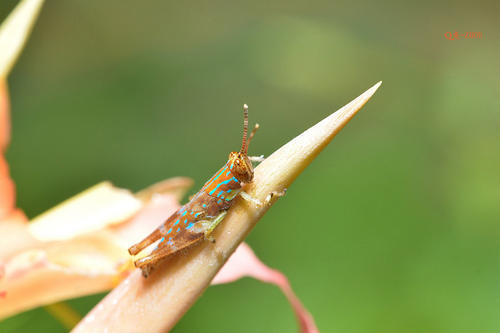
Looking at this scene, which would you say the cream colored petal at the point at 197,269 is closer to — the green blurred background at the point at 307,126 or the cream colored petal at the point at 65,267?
the cream colored petal at the point at 65,267

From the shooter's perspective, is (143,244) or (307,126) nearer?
(143,244)

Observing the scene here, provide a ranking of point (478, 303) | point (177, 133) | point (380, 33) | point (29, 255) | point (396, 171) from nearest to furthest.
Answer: point (29, 255) < point (478, 303) < point (396, 171) < point (177, 133) < point (380, 33)

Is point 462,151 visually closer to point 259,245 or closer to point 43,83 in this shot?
point 259,245

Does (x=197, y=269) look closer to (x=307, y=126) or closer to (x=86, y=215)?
(x=86, y=215)

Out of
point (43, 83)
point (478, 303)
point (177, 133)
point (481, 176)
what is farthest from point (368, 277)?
point (43, 83)

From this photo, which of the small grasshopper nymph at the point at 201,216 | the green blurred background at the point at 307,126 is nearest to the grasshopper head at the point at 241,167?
the small grasshopper nymph at the point at 201,216

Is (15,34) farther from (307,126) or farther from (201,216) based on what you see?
(307,126)

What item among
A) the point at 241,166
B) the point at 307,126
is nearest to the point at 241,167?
the point at 241,166
